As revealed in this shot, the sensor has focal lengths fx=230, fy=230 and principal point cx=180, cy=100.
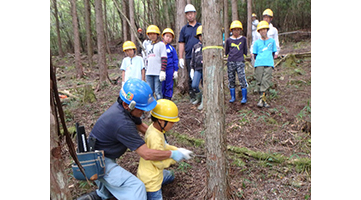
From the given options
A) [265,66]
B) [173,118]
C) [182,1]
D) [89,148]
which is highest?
[182,1]

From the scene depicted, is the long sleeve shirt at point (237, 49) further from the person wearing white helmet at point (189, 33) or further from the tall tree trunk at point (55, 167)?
the tall tree trunk at point (55, 167)

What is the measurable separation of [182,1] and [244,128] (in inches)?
142

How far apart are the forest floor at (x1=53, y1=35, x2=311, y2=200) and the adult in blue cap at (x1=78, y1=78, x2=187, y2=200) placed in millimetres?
601

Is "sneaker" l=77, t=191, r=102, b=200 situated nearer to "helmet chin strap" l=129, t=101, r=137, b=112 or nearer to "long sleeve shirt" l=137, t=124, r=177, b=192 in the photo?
"long sleeve shirt" l=137, t=124, r=177, b=192

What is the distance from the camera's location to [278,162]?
3.06 m

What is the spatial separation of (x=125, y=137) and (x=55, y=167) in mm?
1064

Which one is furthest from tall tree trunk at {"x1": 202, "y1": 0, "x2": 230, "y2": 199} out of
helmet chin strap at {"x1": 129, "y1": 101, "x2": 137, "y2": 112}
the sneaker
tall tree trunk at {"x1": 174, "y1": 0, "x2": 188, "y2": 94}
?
tall tree trunk at {"x1": 174, "y1": 0, "x2": 188, "y2": 94}

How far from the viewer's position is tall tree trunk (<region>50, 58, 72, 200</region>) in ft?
4.14

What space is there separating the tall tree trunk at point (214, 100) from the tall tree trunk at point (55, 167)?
53.9 inches

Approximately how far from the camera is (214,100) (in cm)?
225

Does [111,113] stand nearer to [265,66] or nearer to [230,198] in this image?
[230,198]

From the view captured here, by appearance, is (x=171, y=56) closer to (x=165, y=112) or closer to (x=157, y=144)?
(x=165, y=112)

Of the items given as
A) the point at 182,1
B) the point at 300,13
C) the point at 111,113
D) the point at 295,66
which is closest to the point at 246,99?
the point at 182,1

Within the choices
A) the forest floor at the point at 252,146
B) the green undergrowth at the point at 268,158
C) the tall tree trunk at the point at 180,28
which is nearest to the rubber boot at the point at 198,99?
the forest floor at the point at 252,146
